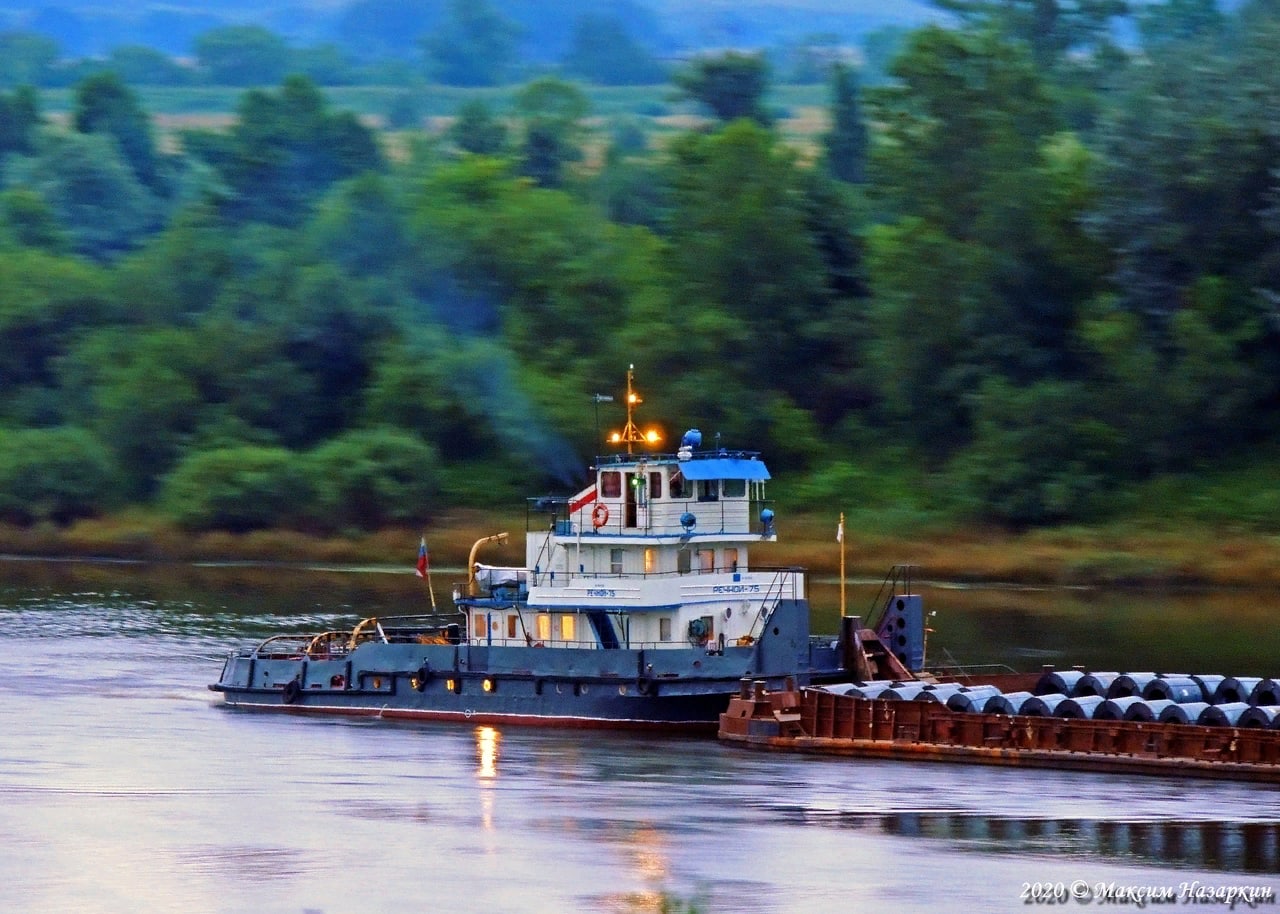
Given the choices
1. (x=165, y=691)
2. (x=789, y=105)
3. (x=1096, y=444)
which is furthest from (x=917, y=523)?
(x=789, y=105)

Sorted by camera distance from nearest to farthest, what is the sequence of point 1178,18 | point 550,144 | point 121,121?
point 550,144 < point 1178,18 < point 121,121

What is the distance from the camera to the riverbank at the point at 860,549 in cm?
6688

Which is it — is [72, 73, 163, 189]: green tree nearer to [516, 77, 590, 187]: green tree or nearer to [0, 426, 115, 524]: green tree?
[516, 77, 590, 187]: green tree

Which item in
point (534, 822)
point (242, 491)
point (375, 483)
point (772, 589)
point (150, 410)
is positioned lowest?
point (534, 822)

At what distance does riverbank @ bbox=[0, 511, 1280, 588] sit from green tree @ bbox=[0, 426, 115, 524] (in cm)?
92

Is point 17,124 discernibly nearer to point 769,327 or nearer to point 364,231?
point 364,231

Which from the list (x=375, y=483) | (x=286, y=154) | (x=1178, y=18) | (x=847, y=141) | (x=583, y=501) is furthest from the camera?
(x=1178, y=18)

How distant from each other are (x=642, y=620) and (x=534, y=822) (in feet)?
28.0

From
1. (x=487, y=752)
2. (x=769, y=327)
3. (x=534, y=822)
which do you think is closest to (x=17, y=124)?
(x=769, y=327)

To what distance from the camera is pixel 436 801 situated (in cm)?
3600

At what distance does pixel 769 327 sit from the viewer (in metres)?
81.5

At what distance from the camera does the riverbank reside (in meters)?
66.9

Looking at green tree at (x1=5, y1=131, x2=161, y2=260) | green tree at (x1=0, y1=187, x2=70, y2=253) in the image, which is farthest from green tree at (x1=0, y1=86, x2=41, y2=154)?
green tree at (x1=0, y1=187, x2=70, y2=253)

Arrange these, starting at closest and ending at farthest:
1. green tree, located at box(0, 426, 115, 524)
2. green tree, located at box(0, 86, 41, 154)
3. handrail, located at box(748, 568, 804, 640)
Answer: handrail, located at box(748, 568, 804, 640) < green tree, located at box(0, 426, 115, 524) < green tree, located at box(0, 86, 41, 154)
